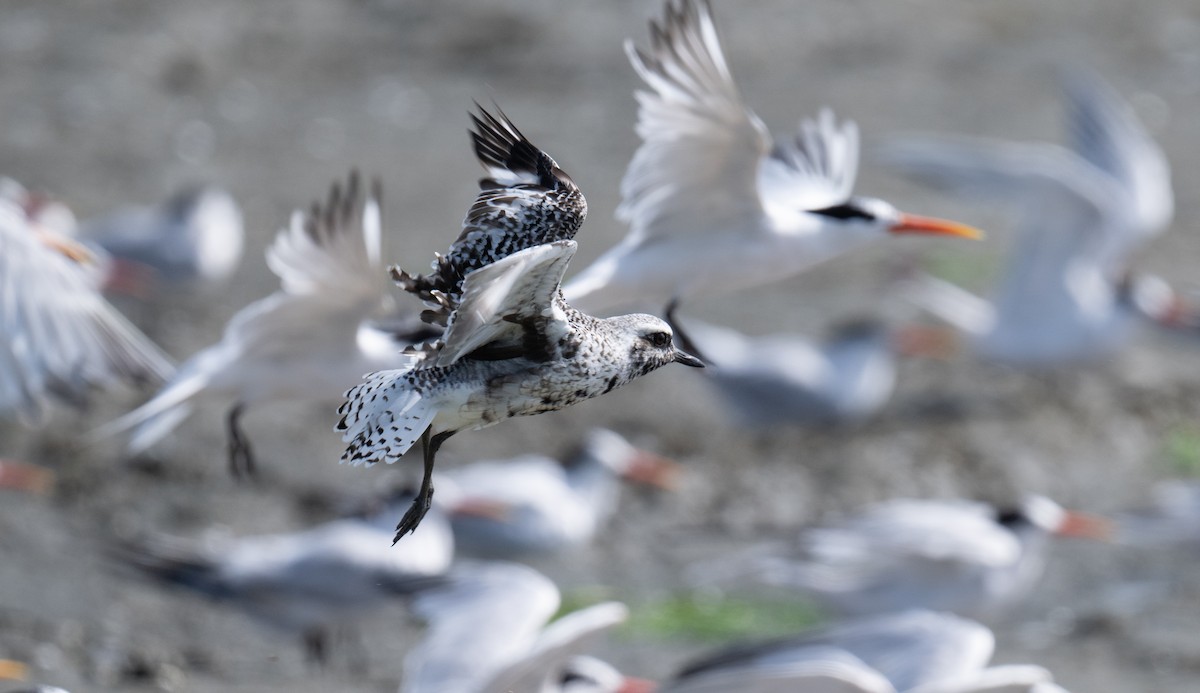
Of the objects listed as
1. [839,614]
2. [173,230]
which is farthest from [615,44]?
[839,614]

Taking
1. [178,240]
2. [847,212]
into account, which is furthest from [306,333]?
[178,240]

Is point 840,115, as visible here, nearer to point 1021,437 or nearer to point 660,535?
point 1021,437

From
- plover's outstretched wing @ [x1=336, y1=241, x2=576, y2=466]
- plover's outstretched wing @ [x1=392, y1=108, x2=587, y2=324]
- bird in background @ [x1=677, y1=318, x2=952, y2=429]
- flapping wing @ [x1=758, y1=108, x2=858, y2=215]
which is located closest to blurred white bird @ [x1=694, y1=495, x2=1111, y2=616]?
flapping wing @ [x1=758, y1=108, x2=858, y2=215]

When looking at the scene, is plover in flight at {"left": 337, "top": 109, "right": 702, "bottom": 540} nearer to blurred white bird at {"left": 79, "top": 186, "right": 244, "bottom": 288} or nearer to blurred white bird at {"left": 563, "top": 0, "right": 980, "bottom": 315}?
blurred white bird at {"left": 563, "top": 0, "right": 980, "bottom": 315}

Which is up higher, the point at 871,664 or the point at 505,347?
the point at 871,664

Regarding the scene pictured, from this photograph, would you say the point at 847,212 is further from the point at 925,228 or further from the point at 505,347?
the point at 505,347

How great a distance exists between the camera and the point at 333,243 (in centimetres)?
499

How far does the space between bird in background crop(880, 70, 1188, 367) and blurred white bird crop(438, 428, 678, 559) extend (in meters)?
2.11

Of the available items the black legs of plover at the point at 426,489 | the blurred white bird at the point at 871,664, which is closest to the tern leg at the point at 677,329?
the blurred white bird at the point at 871,664

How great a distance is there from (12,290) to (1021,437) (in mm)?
4782

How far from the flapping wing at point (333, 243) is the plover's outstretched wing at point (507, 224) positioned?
1.21 meters

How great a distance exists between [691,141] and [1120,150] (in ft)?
16.6

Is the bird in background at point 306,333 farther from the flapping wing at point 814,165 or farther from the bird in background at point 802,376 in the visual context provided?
the bird in background at point 802,376

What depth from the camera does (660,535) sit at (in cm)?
751
